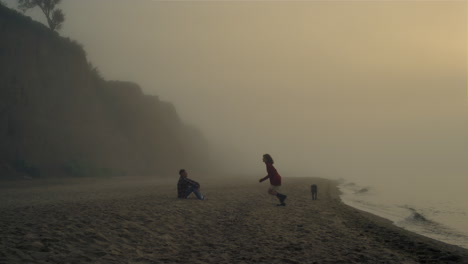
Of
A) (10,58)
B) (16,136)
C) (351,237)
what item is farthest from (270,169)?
(10,58)

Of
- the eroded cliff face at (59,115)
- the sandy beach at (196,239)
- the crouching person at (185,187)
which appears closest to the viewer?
the sandy beach at (196,239)

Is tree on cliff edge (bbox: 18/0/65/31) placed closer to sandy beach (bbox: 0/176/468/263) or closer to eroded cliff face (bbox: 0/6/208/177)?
eroded cliff face (bbox: 0/6/208/177)

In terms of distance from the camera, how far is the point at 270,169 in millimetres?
16562

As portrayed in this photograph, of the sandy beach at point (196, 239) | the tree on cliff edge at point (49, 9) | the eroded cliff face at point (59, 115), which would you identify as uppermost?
the tree on cliff edge at point (49, 9)

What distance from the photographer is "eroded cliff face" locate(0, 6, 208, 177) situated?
117 ft

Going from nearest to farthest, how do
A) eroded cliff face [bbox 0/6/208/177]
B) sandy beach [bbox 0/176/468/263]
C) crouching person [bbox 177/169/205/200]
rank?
sandy beach [bbox 0/176/468/263], crouching person [bbox 177/169/205/200], eroded cliff face [bbox 0/6/208/177]

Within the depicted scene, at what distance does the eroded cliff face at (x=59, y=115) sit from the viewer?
35.6 metres

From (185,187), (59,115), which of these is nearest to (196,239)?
(185,187)

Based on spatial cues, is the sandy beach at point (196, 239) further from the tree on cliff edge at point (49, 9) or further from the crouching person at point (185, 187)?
the tree on cliff edge at point (49, 9)

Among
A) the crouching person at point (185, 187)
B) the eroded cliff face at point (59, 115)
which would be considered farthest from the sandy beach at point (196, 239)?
the eroded cliff face at point (59, 115)

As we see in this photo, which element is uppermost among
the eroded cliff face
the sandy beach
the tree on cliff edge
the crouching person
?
the tree on cliff edge

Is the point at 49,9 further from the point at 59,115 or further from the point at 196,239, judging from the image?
the point at 196,239

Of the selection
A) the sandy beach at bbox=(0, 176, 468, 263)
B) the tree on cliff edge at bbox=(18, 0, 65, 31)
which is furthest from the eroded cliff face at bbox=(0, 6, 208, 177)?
the sandy beach at bbox=(0, 176, 468, 263)

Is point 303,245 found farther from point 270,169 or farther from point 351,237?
point 270,169
